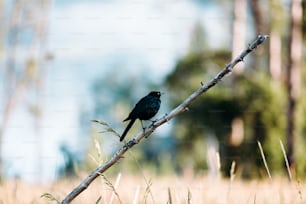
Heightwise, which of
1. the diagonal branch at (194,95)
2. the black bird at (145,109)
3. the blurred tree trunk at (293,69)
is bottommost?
the blurred tree trunk at (293,69)

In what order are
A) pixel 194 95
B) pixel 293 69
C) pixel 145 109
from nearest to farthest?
1. pixel 194 95
2. pixel 145 109
3. pixel 293 69

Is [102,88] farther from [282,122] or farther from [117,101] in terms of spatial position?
[282,122]

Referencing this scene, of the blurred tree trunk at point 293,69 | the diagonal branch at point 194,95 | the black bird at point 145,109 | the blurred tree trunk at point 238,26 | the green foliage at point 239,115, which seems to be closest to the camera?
the diagonal branch at point 194,95

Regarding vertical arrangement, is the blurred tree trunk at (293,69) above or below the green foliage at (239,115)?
above

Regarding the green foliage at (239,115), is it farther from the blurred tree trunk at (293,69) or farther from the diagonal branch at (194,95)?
the diagonal branch at (194,95)

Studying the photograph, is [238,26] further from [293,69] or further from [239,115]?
[293,69]

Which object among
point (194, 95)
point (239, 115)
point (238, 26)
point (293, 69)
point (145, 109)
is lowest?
point (239, 115)

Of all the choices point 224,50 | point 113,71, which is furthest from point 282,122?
point 113,71

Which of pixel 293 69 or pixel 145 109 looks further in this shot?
pixel 293 69

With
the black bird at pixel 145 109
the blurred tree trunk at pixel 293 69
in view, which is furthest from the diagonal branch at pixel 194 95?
the blurred tree trunk at pixel 293 69

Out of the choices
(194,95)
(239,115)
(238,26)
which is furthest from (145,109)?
(238,26)

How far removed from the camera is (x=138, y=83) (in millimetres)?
56688

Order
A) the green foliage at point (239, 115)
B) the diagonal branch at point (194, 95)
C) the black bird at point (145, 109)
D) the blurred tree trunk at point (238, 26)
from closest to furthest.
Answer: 1. the diagonal branch at point (194, 95)
2. the black bird at point (145, 109)
3. the green foliage at point (239, 115)
4. the blurred tree trunk at point (238, 26)

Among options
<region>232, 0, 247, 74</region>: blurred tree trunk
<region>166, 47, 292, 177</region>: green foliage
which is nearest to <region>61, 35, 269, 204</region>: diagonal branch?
<region>166, 47, 292, 177</region>: green foliage
